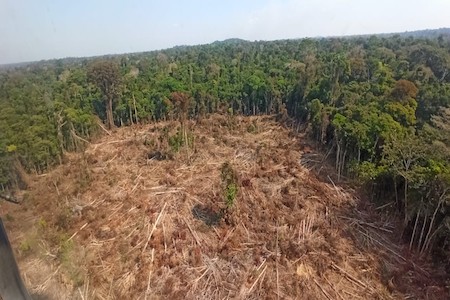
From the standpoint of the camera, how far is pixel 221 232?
8.16 metres

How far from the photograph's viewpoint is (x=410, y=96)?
11.7 meters

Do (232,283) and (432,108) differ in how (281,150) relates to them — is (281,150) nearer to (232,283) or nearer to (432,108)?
(432,108)

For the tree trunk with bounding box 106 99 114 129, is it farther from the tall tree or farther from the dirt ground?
the dirt ground

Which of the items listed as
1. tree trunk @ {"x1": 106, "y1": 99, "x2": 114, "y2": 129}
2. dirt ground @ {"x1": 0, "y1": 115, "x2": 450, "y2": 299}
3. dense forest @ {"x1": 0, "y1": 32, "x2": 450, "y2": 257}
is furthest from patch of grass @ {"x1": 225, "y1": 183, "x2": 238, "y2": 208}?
tree trunk @ {"x1": 106, "y1": 99, "x2": 114, "y2": 129}

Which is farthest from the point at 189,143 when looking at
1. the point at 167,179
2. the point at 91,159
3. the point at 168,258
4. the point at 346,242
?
the point at 346,242

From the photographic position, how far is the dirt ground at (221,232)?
6.58 meters

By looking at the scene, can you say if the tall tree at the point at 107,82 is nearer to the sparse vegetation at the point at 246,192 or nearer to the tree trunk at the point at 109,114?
the tree trunk at the point at 109,114

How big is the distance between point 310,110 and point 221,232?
8.27 metres

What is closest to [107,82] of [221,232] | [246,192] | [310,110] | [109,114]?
[109,114]

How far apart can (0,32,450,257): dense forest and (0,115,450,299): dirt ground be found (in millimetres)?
722

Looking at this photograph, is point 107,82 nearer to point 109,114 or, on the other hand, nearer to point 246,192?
point 109,114

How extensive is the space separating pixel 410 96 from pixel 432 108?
Result: 3.64 ft

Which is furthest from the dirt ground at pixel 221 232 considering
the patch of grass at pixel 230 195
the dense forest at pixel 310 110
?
the dense forest at pixel 310 110

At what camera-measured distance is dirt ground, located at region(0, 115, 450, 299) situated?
6578mm
